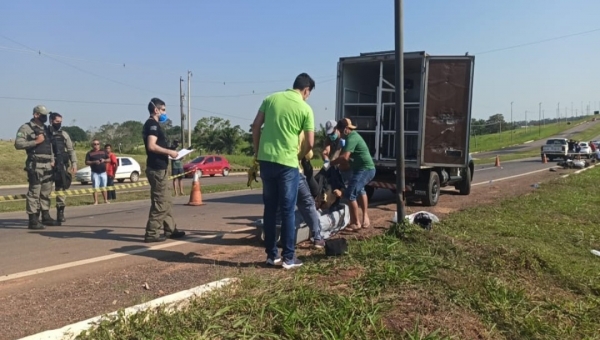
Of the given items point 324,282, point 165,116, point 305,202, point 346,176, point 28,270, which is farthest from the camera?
point 346,176

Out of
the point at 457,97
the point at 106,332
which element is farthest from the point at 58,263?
the point at 457,97

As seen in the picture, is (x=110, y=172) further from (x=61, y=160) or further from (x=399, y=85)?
(x=399, y=85)

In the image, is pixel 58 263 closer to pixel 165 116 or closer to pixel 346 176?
pixel 165 116

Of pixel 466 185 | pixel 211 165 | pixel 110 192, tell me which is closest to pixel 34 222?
pixel 110 192

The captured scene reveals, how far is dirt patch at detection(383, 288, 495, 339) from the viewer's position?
11.5 feet

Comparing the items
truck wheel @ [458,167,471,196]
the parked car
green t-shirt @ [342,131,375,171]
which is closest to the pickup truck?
truck wheel @ [458,167,471,196]

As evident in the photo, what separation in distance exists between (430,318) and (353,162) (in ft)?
12.7

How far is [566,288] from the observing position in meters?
4.92

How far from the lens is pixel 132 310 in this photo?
3492 mm

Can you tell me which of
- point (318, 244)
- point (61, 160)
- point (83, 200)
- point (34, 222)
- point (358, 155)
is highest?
point (358, 155)

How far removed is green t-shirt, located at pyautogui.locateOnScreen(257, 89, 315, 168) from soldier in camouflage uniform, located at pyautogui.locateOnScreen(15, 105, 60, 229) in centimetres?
477

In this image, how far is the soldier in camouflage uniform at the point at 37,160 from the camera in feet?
25.7

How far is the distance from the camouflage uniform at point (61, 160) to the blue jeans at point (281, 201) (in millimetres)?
4856

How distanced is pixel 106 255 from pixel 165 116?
1959mm
